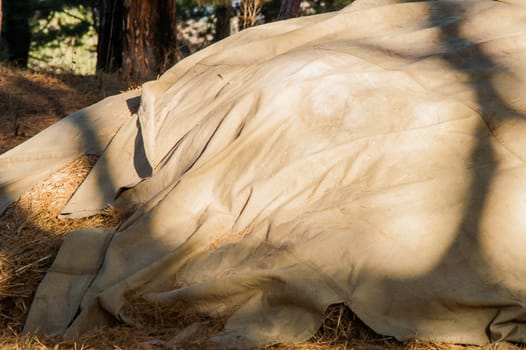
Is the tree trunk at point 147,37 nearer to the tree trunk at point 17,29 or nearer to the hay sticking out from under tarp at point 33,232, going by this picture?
the hay sticking out from under tarp at point 33,232

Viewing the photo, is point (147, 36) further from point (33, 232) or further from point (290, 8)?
point (33, 232)

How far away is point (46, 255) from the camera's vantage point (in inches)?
185

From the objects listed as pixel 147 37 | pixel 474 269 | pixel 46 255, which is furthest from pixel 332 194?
pixel 147 37

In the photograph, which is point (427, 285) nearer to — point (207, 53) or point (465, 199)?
point (465, 199)

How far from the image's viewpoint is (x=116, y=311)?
3980mm

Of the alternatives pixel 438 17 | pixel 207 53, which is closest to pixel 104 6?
pixel 207 53

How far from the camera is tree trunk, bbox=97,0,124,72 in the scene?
10.4m

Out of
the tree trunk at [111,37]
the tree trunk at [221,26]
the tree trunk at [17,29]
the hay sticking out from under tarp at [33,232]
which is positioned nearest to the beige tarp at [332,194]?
the hay sticking out from under tarp at [33,232]

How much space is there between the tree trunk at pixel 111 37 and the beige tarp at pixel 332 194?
201 inches

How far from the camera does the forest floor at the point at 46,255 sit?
3617 millimetres

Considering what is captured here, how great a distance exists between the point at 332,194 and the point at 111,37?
23.1ft

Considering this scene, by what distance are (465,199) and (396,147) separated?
0.50 m

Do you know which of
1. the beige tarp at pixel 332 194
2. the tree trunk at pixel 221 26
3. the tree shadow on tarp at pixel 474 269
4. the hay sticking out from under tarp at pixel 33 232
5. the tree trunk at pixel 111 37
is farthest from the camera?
the tree trunk at pixel 221 26

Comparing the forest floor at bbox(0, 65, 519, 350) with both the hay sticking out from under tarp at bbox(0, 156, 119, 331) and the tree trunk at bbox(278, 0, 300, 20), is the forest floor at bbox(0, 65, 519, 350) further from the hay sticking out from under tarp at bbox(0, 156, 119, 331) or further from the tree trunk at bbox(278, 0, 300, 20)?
the tree trunk at bbox(278, 0, 300, 20)
